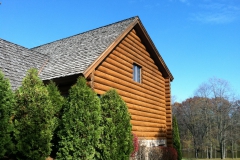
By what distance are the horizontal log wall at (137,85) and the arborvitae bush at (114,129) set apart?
4.56 feet

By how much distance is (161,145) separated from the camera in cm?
1691

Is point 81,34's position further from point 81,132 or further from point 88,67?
point 81,132

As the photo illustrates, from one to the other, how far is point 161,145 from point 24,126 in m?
Result: 11.0

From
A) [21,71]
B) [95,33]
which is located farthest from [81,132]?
[95,33]

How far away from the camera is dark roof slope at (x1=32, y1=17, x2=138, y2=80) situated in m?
11.0

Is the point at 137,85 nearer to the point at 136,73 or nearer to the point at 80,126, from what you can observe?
the point at 136,73

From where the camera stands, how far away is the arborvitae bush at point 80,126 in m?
8.44

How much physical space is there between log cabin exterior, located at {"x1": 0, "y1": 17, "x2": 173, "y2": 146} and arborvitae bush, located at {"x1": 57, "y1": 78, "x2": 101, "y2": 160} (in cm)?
126

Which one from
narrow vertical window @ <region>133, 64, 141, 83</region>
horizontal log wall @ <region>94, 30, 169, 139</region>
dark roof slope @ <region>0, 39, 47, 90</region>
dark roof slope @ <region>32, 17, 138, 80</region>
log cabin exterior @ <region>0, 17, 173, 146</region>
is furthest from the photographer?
narrow vertical window @ <region>133, 64, 141, 83</region>

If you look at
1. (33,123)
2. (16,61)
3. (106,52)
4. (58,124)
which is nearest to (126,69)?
(106,52)

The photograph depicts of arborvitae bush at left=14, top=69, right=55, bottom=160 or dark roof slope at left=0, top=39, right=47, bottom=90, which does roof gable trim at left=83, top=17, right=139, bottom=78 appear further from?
dark roof slope at left=0, top=39, right=47, bottom=90

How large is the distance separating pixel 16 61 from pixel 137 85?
6.85m

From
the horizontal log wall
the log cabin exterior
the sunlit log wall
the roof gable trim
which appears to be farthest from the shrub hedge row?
the sunlit log wall

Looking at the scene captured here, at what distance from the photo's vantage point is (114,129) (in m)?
9.57
